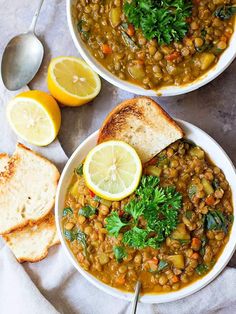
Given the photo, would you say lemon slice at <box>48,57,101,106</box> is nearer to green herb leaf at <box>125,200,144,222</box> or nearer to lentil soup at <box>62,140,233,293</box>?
lentil soup at <box>62,140,233,293</box>

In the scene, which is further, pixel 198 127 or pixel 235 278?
pixel 198 127

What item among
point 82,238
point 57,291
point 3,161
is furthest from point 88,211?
point 3,161

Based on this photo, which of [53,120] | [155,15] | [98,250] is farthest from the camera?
[53,120]

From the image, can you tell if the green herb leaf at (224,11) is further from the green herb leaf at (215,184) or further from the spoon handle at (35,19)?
the spoon handle at (35,19)

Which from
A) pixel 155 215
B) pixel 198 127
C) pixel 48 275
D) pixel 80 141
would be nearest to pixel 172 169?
pixel 155 215

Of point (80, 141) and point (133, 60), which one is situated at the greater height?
point (133, 60)

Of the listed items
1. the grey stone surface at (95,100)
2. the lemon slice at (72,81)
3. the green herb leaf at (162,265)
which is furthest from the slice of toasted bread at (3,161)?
the green herb leaf at (162,265)

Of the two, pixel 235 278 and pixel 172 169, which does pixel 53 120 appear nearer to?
pixel 172 169
